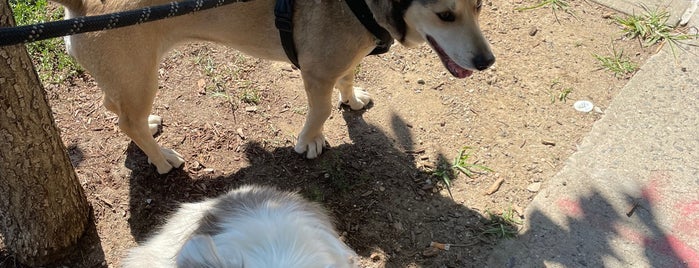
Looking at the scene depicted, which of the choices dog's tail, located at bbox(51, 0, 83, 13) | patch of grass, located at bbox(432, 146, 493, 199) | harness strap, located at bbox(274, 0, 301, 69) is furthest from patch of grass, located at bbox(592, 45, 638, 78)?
dog's tail, located at bbox(51, 0, 83, 13)

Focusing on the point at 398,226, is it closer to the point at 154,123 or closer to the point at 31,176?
the point at 154,123

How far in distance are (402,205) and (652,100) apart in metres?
1.89

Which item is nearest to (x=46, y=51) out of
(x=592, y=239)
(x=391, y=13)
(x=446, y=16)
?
(x=391, y=13)

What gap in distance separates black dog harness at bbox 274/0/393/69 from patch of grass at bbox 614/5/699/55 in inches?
88.0

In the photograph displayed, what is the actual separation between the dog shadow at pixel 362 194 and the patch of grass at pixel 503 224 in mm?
48

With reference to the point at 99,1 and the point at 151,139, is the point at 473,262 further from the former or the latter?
the point at 99,1

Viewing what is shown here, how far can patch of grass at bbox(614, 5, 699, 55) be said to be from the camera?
4316 millimetres

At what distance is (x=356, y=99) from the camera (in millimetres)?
3877

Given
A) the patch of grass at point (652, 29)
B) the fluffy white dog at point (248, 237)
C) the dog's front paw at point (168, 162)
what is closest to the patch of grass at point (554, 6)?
the patch of grass at point (652, 29)

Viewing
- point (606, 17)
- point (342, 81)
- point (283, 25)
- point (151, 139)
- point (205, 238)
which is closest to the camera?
point (205, 238)

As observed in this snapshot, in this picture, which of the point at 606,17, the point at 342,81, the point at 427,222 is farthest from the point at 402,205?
the point at 606,17

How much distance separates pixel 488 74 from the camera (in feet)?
13.6

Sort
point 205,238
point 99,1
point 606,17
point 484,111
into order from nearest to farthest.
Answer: point 205,238
point 99,1
point 484,111
point 606,17

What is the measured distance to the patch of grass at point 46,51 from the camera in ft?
13.2
